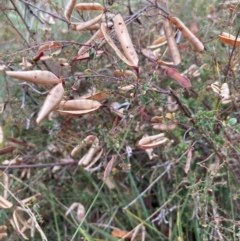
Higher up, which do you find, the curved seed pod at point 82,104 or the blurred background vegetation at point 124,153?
the curved seed pod at point 82,104

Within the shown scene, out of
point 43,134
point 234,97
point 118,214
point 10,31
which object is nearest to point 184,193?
point 118,214

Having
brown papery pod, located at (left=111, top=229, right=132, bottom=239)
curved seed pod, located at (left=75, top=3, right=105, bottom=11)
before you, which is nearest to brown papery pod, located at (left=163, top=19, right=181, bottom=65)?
curved seed pod, located at (left=75, top=3, right=105, bottom=11)

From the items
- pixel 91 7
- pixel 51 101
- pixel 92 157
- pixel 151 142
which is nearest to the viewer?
pixel 51 101

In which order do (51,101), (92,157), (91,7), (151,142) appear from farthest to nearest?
(92,157) → (151,142) → (91,7) → (51,101)

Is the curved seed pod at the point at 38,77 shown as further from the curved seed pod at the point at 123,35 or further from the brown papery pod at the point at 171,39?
the brown papery pod at the point at 171,39

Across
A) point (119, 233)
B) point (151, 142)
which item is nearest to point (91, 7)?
point (151, 142)

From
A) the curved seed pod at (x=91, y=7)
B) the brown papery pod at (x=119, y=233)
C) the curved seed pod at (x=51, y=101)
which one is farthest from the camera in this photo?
the brown papery pod at (x=119, y=233)

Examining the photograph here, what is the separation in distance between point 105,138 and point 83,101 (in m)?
0.16

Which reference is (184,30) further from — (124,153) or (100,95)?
(124,153)

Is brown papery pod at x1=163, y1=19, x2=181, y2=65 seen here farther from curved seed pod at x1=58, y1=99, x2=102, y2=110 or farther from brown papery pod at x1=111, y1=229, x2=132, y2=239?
brown papery pod at x1=111, y1=229, x2=132, y2=239

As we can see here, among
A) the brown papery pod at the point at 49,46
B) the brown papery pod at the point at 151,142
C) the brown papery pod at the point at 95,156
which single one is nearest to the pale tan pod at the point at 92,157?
the brown papery pod at the point at 95,156

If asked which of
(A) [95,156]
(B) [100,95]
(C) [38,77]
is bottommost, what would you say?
(A) [95,156]

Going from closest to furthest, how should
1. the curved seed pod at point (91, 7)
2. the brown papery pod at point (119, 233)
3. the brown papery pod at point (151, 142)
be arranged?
the curved seed pod at point (91, 7) < the brown papery pod at point (151, 142) < the brown papery pod at point (119, 233)

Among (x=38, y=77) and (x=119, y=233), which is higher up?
(x=38, y=77)
